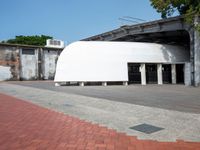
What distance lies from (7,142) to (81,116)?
333 centimetres

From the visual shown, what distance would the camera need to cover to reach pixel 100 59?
23.7 meters

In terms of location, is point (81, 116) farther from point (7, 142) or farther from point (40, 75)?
point (40, 75)

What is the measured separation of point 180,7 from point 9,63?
27904 millimetres

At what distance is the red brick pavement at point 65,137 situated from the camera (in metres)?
4.97

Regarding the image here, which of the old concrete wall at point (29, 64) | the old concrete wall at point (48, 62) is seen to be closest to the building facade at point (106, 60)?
the old concrete wall at point (29, 64)

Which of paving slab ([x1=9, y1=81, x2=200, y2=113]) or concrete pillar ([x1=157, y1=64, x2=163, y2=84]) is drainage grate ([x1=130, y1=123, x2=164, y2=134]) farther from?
concrete pillar ([x1=157, y1=64, x2=163, y2=84])

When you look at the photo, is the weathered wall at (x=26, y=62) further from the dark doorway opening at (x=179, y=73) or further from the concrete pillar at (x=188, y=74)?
the concrete pillar at (x=188, y=74)

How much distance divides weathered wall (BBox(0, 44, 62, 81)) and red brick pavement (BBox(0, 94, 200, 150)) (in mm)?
30868

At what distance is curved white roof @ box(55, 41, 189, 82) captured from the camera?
23.1 meters

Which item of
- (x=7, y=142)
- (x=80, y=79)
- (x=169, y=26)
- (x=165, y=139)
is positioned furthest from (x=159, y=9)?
(x=7, y=142)

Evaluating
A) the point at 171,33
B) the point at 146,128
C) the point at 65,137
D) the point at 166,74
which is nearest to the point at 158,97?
the point at 146,128

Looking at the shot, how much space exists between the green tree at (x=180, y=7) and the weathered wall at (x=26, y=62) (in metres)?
24.4

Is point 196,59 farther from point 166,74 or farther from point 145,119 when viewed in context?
point 145,119

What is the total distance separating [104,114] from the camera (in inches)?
334
